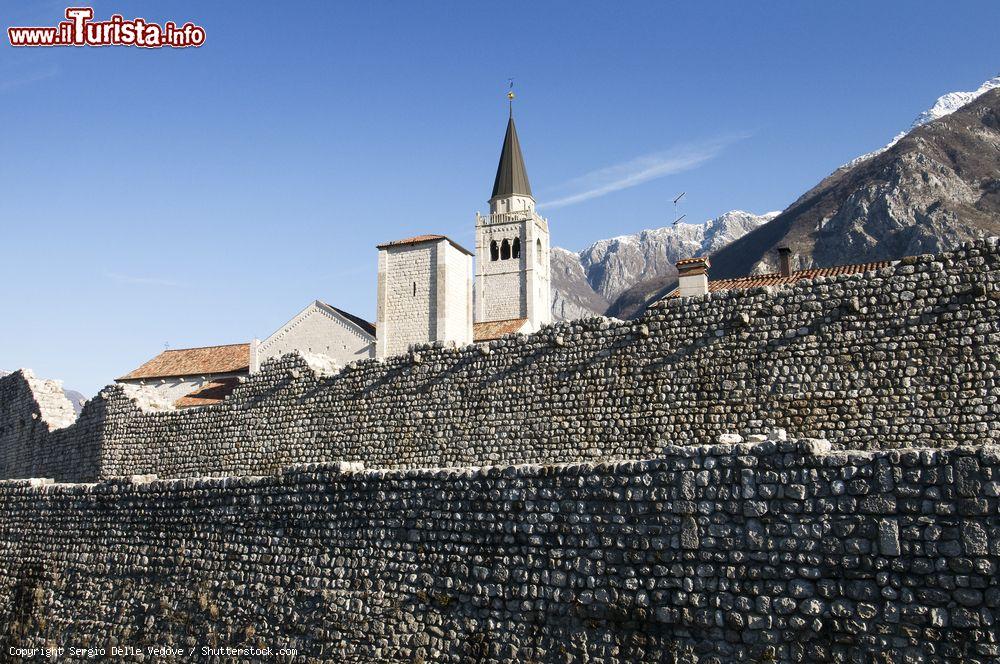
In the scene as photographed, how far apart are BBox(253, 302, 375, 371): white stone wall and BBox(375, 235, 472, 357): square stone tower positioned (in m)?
1.00

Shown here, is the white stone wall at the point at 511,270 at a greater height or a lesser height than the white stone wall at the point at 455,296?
greater

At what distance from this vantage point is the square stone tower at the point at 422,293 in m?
37.1

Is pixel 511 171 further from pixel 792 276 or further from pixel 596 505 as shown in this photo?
pixel 596 505

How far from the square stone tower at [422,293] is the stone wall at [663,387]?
18.1 metres

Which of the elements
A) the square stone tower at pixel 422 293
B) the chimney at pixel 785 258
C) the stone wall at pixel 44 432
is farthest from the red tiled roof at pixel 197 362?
the chimney at pixel 785 258

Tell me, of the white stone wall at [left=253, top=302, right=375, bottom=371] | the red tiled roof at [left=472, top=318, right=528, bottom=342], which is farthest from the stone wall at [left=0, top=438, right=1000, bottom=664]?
the white stone wall at [left=253, top=302, right=375, bottom=371]

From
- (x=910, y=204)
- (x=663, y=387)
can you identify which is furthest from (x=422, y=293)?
(x=910, y=204)

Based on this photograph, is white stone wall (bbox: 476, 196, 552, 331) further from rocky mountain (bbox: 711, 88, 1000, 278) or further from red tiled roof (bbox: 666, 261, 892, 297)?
red tiled roof (bbox: 666, 261, 892, 297)

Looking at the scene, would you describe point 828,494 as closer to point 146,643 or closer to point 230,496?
point 230,496

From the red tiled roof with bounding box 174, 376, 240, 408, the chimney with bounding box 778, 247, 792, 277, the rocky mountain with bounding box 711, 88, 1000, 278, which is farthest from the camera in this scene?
the rocky mountain with bounding box 711, 88, 1000, 278

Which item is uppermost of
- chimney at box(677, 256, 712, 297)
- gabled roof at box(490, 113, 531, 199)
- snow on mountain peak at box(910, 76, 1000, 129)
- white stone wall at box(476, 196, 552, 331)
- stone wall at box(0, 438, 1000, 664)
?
snow on mountain peak at box(910, 76, 1000, 129)

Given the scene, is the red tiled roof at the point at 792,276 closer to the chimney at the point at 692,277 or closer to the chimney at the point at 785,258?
the chimney at the point at 692,277

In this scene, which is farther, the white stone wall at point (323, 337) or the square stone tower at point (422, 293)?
the white stone wall at point (323, 337)

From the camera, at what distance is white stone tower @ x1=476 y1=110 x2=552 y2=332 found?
68938mm
